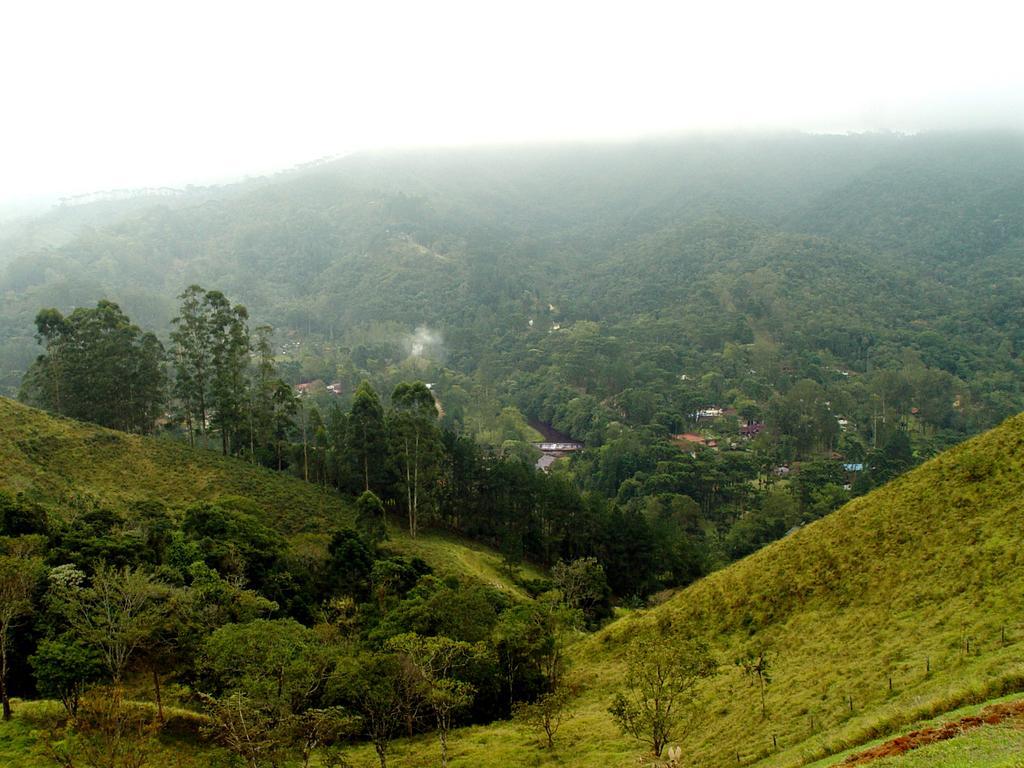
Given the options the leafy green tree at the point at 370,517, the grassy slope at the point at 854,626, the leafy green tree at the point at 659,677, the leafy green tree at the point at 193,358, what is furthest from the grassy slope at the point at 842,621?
the leafy green tree at the point at 193,358

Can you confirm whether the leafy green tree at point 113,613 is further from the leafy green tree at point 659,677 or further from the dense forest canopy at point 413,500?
the leafy green tree at point 659,677

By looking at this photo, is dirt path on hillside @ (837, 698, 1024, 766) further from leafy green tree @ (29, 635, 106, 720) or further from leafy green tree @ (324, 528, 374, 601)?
leafy green tree @ (324, 528, 374, 601)

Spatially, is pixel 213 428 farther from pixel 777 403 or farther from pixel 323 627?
pixel 777 403

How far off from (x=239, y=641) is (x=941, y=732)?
1704 cm

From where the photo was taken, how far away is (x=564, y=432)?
11762cm

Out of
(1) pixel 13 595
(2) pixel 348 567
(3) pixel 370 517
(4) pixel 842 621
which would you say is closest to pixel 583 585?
(3) pixel 370 517

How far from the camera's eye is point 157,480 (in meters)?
43.4

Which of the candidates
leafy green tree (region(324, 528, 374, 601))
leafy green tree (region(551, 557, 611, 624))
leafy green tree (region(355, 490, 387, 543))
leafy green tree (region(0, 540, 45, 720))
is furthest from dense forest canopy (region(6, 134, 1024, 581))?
leafy green tree (region(0, 540, 45, 720))

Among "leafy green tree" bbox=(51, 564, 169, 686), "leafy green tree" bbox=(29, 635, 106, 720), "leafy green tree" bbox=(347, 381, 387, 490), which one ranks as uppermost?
"leafy green tree" bbox=(51, 564, 169, 686)

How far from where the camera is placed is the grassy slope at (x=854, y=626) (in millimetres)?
18438

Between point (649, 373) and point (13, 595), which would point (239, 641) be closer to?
point (13, 595)

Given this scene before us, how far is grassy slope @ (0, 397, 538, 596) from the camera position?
127 ft

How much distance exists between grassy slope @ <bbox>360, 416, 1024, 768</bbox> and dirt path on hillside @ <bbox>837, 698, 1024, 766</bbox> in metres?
2.10

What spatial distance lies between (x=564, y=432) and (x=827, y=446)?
40487mm
